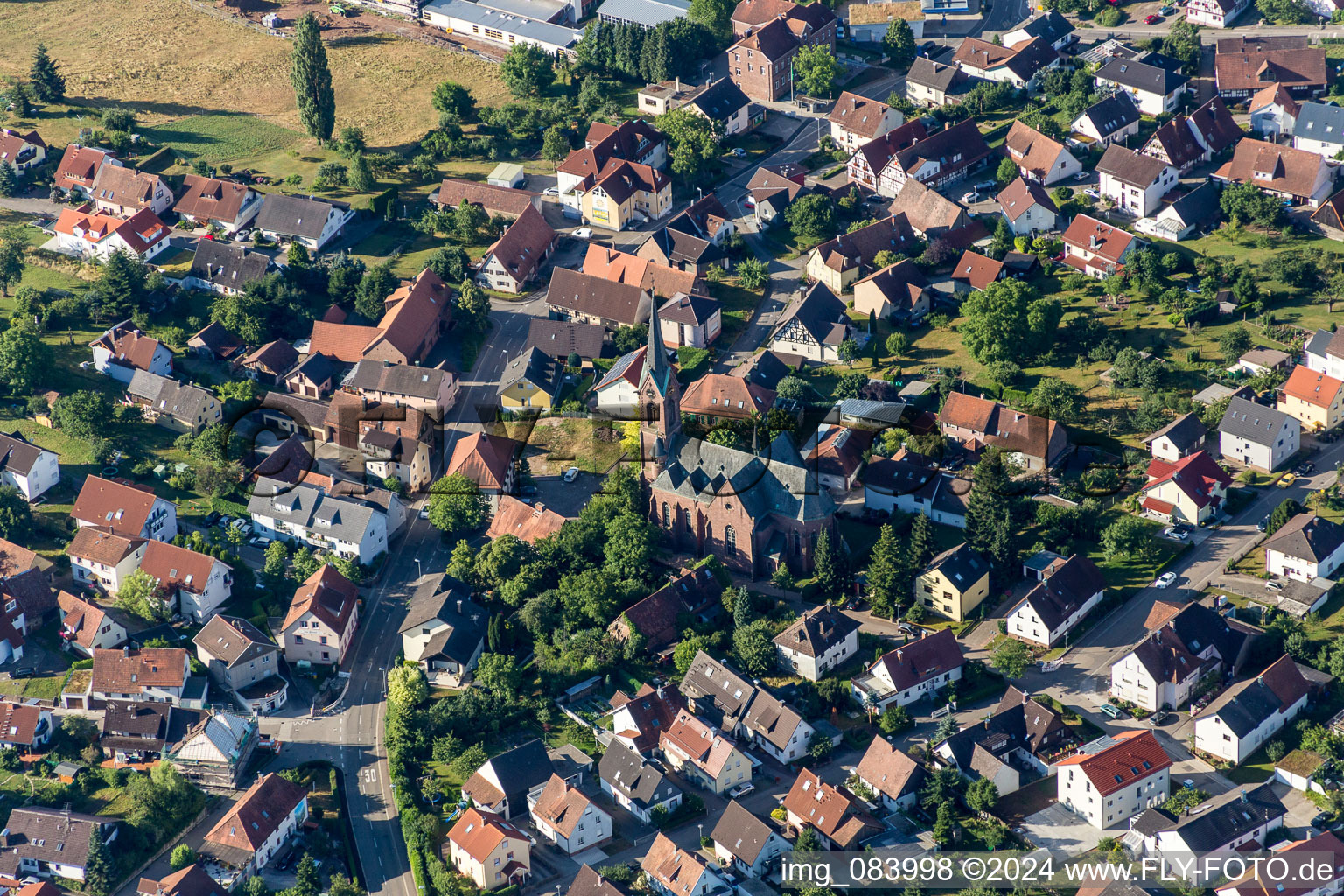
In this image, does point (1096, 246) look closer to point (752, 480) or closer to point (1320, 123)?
point (1320, 123)

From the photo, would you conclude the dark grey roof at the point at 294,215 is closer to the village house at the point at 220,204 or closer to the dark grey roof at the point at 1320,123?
the village house at the point at 220,204

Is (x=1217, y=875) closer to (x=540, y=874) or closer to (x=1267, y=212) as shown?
(x=540, y=874)

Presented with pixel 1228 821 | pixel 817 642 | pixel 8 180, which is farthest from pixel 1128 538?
pixel 8 180

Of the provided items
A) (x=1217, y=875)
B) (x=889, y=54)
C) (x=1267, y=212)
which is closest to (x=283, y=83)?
(x=889, y=54)

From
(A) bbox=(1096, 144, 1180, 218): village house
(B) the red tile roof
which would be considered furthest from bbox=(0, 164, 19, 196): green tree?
(B) the red tile roof

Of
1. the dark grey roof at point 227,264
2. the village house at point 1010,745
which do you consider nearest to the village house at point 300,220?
the dark grey roof at point 227,264
